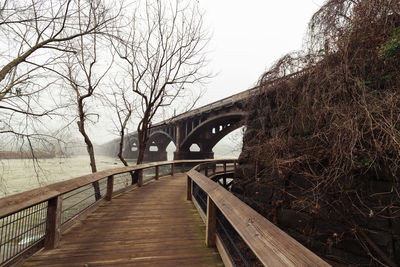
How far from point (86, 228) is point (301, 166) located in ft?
15.3

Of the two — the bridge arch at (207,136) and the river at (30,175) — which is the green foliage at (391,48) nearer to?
the river at (30,175)

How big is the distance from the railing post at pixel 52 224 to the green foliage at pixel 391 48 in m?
6.22

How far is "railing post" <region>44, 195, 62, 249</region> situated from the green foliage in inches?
245

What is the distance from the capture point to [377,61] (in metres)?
3.57

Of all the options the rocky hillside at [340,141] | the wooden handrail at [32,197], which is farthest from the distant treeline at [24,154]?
the rocky hillside at [340,141]

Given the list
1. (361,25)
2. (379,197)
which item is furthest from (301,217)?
(361,25)

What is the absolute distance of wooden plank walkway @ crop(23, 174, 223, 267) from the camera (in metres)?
2.45

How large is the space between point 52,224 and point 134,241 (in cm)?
124

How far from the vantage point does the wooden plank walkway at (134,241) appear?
2.45 metres

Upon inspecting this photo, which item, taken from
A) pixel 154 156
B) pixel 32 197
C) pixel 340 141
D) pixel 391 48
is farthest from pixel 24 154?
pixel 154 156

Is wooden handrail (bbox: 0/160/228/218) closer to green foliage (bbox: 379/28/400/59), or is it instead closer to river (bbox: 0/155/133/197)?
river (bbox: 0/155/133/197)

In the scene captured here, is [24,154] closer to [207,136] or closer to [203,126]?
[203,126]

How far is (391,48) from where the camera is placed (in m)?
3.30

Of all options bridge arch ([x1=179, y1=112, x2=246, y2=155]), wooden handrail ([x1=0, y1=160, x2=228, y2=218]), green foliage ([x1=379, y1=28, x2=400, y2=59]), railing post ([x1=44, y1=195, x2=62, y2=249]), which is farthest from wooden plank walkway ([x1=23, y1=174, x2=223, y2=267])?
bridge arch ([x1=179, y1=112, x2=246, y2=155])
